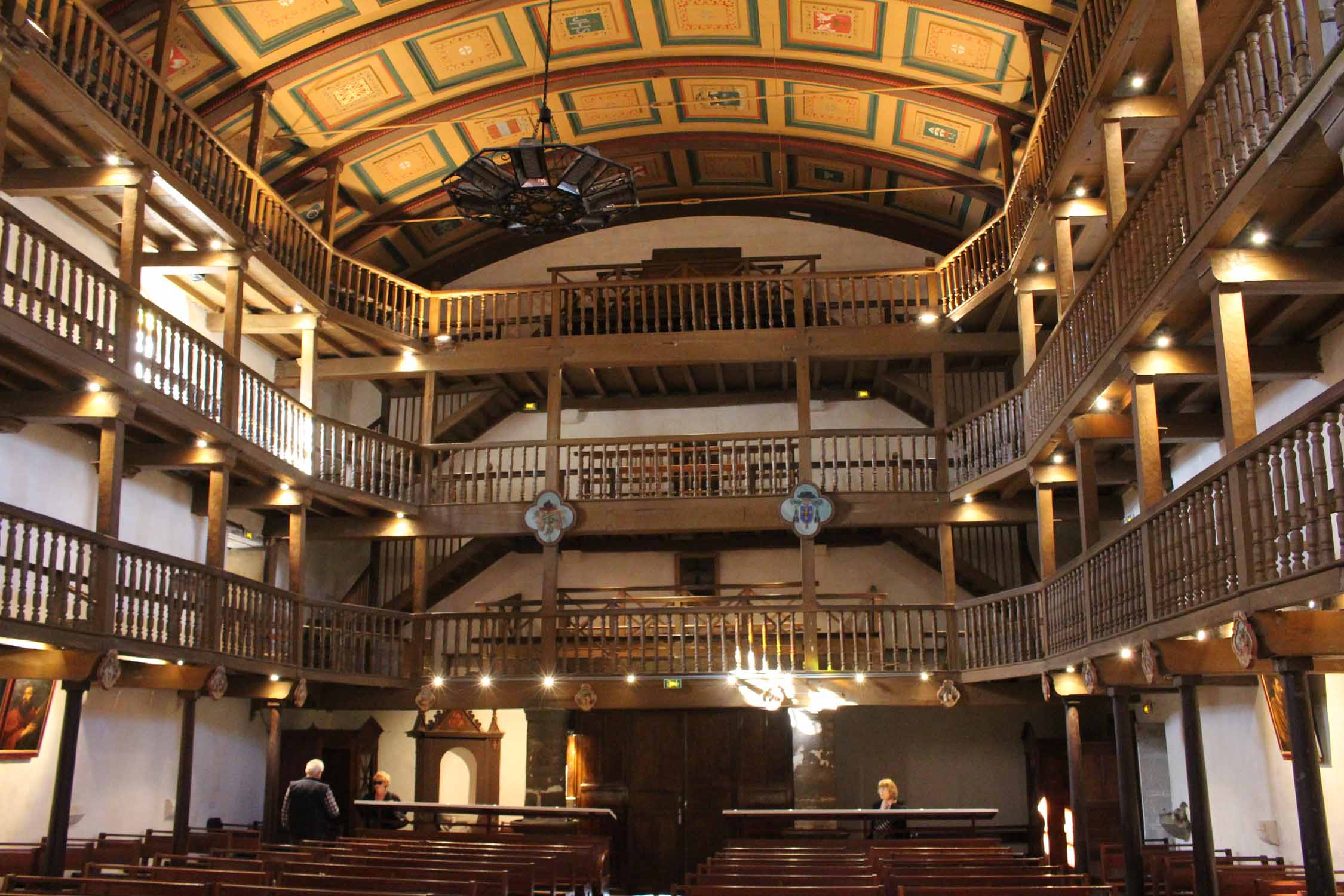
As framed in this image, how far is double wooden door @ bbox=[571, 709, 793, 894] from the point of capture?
63.9 feet

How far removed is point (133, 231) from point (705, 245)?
478 inches

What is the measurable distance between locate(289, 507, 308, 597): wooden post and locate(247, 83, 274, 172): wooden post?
4820 millimetres

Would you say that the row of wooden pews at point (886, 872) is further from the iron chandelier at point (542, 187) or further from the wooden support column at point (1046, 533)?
the iron chandelier at point (542, 187)

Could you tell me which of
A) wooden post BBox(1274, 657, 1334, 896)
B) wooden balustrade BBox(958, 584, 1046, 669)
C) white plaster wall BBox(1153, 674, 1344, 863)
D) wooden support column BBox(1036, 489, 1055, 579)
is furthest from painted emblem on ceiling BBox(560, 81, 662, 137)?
wooden post BBox(1274, 657, 1334, 896)

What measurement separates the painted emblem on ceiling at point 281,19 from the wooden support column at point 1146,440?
38.1 ft

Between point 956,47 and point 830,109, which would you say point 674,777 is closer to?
point 830,109

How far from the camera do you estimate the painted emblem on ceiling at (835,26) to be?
17.7 metres

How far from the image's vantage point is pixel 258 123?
17.6 metres

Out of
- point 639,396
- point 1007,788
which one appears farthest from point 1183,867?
point 639,396

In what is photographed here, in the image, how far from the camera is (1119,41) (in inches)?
452

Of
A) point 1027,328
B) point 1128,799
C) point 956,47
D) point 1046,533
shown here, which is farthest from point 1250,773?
point 956,47

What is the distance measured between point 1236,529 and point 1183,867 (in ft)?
16.4

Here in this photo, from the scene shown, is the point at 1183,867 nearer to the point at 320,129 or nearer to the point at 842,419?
the point at 842,419

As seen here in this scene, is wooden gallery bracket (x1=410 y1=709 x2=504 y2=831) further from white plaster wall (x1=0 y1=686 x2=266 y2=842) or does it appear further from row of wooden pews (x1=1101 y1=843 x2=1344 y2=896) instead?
row of wooden pews (x1=1101 y1=843 x2=1344 y2=896)
